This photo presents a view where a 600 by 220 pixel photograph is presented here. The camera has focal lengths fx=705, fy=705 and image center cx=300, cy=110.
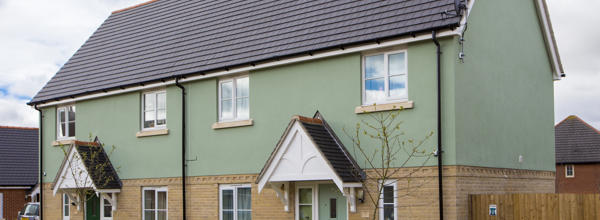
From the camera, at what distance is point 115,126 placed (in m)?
22.2

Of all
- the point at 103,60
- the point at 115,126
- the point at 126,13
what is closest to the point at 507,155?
the point at 115,126

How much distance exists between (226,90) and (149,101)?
127 inches

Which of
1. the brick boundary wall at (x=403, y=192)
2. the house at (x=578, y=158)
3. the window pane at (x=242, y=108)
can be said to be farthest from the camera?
the house at (x=578, y=158)

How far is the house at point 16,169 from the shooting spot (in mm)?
38406

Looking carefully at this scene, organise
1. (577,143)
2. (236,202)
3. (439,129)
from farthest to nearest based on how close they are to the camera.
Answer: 1. (577,143)
2. (236,202)
3. (439,129)

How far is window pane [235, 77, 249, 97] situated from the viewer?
19.0 m

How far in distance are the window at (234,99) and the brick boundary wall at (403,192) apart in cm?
166

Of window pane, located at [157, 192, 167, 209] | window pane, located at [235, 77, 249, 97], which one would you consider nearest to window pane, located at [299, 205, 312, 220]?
window pane, located at [235, 77, 249, 97]

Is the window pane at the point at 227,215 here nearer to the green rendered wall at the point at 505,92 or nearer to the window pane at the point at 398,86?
the window pane at the point at 398,86

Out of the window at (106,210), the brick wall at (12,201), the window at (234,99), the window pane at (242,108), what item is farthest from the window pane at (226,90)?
the brick wall at (12,201)

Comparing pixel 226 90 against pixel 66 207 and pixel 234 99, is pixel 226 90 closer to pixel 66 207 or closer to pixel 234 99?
pixel 234 99

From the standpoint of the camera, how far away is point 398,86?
15.8 metres

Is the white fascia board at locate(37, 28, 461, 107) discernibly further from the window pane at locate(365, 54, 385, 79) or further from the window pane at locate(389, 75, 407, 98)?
the window pane at locate(389, 75, 407, 98)

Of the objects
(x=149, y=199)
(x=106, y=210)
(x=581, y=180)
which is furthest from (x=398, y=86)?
Result: (x=581, y=180)
